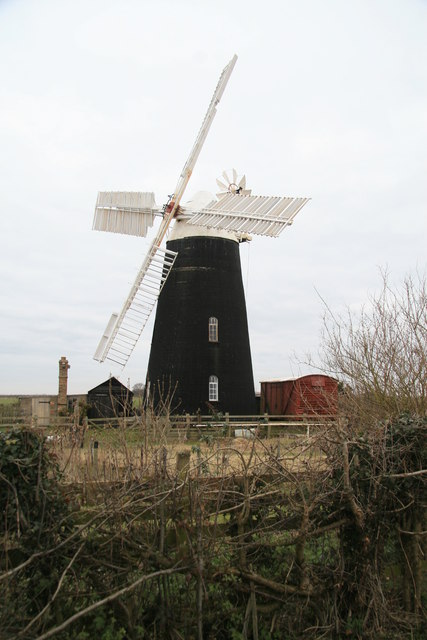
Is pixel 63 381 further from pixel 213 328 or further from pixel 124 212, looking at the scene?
pixel 213 328

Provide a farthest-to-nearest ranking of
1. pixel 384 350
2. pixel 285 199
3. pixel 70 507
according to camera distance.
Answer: pixel 285 199
pixel 384 350
pixel 70 507

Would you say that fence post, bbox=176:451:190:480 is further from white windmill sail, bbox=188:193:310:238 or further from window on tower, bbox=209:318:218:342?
window on tower, bbox=209:318:218:342

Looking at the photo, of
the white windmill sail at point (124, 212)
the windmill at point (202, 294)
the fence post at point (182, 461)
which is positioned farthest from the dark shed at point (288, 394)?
the fence post at point (182, 461)

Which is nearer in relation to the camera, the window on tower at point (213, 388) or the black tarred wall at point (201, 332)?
the black tarred wall at point (201, 332)

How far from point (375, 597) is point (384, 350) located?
4.01 meters

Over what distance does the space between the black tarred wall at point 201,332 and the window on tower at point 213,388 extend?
13 centimetres

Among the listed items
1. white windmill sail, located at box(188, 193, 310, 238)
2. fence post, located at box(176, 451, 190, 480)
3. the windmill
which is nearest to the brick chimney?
the windmill

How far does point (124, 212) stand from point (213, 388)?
6.88 m

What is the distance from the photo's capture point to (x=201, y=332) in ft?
56.7

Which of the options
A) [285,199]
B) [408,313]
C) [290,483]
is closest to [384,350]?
[408,313]

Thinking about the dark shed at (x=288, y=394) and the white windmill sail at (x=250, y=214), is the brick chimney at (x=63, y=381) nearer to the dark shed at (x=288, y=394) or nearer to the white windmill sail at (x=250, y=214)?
the white windmill sail at (x=250, y=214)

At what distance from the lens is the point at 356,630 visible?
172 inches

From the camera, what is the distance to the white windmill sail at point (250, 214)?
52.1ft

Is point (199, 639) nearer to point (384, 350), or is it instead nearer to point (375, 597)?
point (375, 597)
